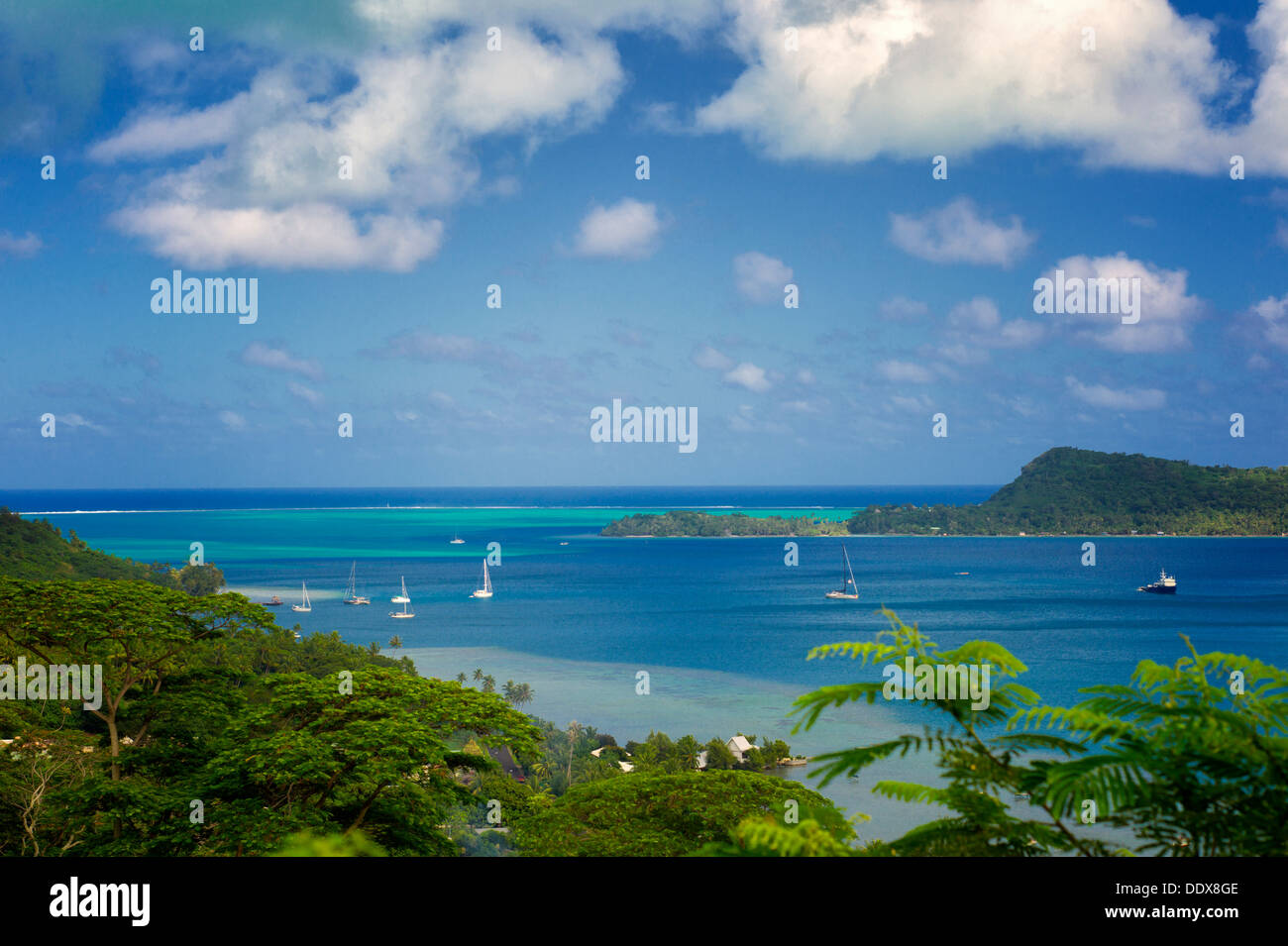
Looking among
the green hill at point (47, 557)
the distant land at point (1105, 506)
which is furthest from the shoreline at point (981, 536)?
the green hill at point (47, 557)

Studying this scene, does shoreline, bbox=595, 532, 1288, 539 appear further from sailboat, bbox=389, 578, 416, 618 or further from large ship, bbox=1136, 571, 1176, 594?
sailboat, bbox=389, 578, 416, 618

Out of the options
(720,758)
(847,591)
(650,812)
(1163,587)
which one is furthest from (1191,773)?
(1163,587)

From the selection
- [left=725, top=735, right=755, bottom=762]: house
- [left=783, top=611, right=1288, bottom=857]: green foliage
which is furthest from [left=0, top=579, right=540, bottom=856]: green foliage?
[left=725, top=735, right=755, bottom=762]: house

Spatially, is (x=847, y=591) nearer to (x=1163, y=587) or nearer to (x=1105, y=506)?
(x=1163, y=587)

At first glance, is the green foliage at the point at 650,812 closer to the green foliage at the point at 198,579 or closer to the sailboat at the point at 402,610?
the green foliage at the point at 198,579

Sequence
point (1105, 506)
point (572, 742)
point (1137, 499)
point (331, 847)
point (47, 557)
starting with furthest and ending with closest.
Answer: point (1105, 506), point (1137, 499), point (47, 557), point (572, 742), point (331, 847)
